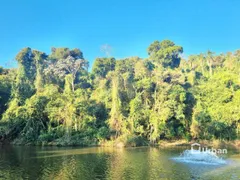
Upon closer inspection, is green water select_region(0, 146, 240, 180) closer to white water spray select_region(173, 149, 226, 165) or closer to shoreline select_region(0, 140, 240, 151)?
white water spray select_region(173, 149, 226, 165)

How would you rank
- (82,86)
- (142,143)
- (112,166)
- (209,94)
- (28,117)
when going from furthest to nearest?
(82,86)
(209,94)
(28,117)
(142,143)
(112,166)

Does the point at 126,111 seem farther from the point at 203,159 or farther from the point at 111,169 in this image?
the point at 111,169

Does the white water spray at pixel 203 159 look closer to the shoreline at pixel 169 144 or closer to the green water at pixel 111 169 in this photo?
the green water at pixel 111 169

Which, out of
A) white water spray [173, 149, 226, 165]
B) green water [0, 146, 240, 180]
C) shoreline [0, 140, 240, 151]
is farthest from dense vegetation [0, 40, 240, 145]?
green water [0, 146, 240, 180]

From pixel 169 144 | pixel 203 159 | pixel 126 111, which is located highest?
pixel 126 111

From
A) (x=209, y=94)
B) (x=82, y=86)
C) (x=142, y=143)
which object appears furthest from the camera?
(x=82, y=86)

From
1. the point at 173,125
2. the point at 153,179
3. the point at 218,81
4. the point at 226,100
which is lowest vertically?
the point at 153,179

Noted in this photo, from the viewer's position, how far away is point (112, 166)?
83.7 ft

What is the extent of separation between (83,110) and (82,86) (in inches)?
703

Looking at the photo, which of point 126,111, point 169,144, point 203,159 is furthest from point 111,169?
point 126,111

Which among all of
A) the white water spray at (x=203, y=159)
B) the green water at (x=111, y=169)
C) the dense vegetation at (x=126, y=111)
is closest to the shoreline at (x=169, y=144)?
the dense vegetation at (x=126, y=111)

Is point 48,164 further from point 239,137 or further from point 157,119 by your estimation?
point 239,137

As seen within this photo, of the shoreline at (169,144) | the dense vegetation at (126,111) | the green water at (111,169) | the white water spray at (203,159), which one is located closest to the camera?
the green water at (111,169)

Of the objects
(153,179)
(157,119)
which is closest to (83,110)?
(157,119)
